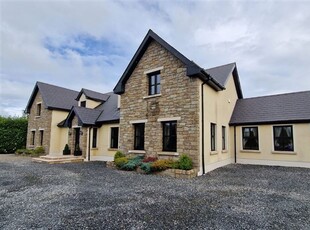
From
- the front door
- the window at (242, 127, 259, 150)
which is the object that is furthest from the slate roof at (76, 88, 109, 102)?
the window at (242, 127, 259, 150)

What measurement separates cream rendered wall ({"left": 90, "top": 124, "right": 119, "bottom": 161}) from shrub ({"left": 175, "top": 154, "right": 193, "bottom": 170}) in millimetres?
7405

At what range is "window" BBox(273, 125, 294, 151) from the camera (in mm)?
12609

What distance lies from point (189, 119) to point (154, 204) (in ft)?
18.5

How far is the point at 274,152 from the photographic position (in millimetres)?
12945

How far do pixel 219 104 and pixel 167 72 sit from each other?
4377 millimetres

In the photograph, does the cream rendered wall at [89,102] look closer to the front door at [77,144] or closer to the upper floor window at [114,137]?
the front door at [77,144]

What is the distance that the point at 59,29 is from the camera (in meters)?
13.6

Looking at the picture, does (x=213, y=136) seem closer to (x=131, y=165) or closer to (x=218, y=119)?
(x=218, y=119)

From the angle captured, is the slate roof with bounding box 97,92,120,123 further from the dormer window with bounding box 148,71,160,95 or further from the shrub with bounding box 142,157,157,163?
the shrub with bounding box 142,157,157,163

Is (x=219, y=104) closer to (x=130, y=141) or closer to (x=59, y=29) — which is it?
(x=130, y=141)

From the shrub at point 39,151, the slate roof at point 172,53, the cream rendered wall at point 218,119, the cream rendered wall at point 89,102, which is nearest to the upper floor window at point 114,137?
the slate roof at point 172,53

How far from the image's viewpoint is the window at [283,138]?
12.6m

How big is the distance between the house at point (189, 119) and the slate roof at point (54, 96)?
419 centimetres

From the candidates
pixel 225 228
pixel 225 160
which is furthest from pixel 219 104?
pixel 225 228
